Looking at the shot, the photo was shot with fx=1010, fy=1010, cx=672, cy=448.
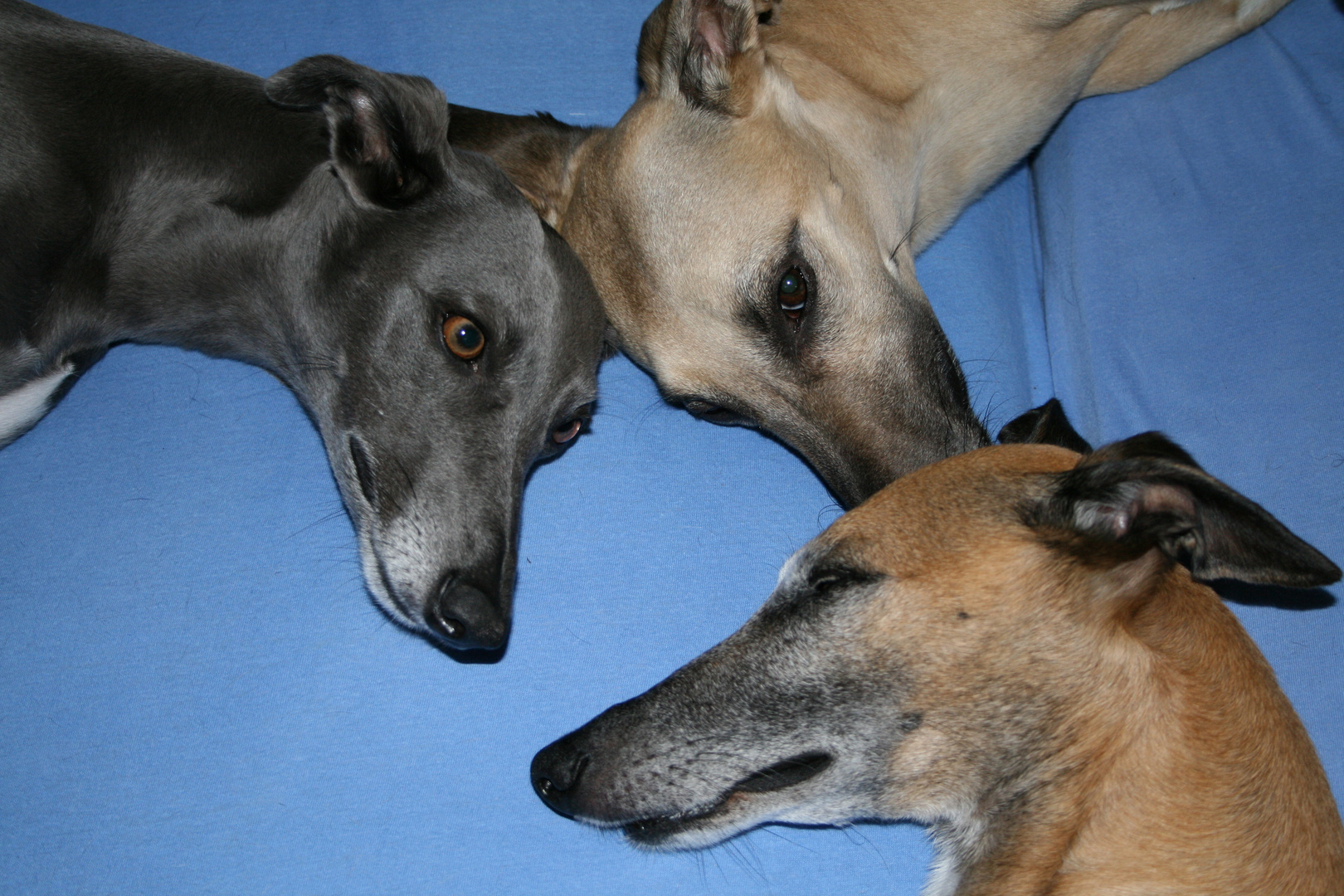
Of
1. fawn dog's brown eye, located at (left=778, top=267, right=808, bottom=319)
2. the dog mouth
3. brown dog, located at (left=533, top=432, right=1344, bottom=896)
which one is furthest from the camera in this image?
fawn dog's brown eye, located at (left=778, top=267, right=808, bottom=319)

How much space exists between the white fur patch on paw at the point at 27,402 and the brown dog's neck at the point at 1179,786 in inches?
112

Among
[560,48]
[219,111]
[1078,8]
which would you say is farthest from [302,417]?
[1078,8]

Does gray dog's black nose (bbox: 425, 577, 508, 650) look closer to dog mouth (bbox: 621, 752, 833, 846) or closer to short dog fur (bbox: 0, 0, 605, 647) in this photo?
short dog fur (bbox: 0, 0, 605, 647)

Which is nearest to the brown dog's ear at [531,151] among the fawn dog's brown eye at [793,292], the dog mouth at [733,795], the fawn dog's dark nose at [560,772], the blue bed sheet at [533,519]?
the blue bed sheet at [533,519]

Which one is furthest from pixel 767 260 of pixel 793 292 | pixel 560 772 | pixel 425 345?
pixel 560 772

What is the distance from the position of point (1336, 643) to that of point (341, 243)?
3.16m

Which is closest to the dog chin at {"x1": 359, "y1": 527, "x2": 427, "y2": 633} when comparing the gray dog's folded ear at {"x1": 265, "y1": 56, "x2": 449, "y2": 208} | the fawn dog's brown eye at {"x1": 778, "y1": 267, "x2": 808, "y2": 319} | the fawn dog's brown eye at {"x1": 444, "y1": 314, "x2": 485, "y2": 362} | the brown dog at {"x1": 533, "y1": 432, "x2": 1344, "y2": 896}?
the fawn dog's brown eye at {"x1": 444, "y1": 314, "x2": 485, "y2": 362}

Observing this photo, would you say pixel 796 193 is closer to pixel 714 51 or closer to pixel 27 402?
pixel 714 51

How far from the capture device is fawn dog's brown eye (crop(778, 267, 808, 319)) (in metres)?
2.76

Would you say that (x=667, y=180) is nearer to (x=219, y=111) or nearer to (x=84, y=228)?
(x=219, y=111)

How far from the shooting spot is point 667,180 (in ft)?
9.39

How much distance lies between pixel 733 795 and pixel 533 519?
1.14m

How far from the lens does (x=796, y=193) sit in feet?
9.18

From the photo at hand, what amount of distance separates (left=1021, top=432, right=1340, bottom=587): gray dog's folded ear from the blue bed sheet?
1.17 meters
